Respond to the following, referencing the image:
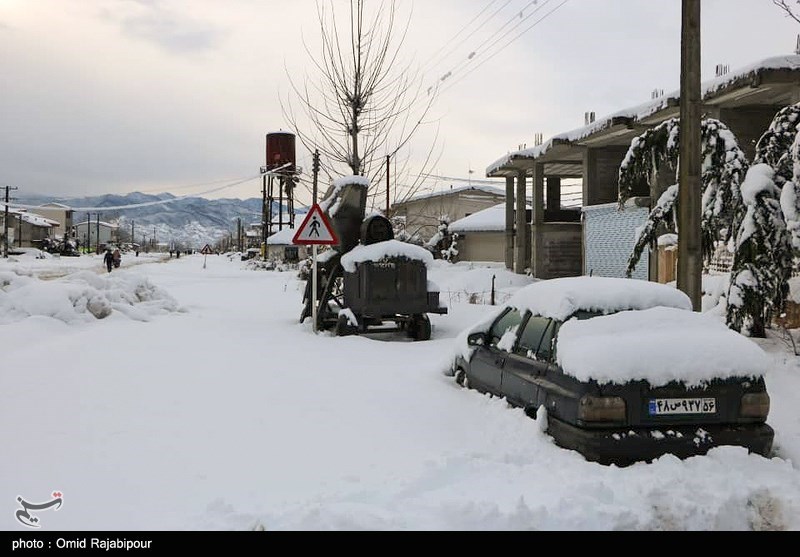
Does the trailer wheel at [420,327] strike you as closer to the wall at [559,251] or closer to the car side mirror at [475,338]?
the car side mirror at [475,338]

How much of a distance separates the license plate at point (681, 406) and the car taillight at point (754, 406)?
24cm

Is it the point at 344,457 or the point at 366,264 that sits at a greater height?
the point at 366,264

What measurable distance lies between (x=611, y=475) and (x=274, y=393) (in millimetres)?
4059

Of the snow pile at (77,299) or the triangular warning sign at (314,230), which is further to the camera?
the snow pile at (77,299)

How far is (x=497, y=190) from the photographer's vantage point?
5725 centimetres

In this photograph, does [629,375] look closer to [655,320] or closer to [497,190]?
[655,320]

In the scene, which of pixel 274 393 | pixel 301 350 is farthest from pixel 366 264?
pixel 274 393

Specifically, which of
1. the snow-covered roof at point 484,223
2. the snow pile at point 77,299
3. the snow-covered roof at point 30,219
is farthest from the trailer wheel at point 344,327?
the snow-covered roof at point 30,219

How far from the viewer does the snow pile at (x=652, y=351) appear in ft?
16.3

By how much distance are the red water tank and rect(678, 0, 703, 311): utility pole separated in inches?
2292

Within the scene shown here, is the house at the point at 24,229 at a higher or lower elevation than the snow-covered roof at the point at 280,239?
higher

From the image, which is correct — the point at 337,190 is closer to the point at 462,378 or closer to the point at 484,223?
the point at 462,378

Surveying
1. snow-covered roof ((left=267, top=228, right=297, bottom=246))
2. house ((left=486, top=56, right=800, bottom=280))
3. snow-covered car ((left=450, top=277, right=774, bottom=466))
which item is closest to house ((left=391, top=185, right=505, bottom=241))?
snow-covered roof ((left=267, top=228, right=297, bottom=246))

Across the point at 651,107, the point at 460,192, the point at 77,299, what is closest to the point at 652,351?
the point at 77,299
